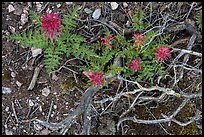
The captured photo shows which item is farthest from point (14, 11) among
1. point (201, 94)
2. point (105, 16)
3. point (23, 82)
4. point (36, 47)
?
point (201, 94)

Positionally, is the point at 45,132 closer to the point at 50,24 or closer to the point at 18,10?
the point at 50,24

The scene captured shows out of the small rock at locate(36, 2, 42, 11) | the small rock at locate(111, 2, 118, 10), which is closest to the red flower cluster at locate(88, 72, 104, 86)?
the small rock at locate(111, 2, 118, 10)

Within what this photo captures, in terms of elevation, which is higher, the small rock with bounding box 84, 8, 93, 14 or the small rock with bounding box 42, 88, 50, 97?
the small rock with bounding box 84, 8, 93, 14

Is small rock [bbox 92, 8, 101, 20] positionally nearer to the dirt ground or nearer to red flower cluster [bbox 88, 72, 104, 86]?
the dirt ground

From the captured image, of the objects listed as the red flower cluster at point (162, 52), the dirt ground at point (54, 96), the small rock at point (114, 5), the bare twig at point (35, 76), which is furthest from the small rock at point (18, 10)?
the red flower cluster at point (162, 52)

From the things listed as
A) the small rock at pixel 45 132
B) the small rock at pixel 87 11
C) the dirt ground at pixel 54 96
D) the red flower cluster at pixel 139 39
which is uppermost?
the small rock at pixel 87 11

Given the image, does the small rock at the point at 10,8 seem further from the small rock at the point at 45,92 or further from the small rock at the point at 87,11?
the small rock at the point at 45,92

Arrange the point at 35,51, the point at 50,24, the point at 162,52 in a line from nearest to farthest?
the point at 50,24 → the point at 162,52 → the point at 35,51

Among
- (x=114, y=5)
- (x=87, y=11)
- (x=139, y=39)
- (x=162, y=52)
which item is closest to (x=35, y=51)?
(x=87, y=11)
